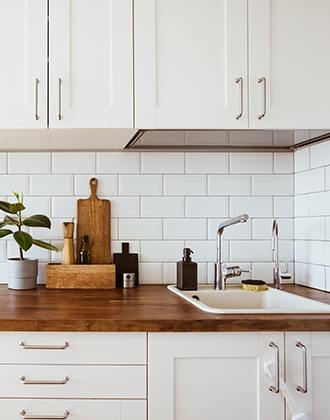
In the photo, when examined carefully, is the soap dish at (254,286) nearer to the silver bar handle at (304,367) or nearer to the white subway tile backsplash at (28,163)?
the silver bar handle at (304,367)

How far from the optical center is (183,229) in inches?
101

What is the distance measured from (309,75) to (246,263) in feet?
2.91

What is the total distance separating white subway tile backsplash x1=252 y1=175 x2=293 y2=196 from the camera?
8.50 ft

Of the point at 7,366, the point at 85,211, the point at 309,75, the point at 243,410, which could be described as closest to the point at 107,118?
the point at 85,211

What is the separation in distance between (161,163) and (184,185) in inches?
5.7

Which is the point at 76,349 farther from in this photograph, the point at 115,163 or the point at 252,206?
the point at 252,206

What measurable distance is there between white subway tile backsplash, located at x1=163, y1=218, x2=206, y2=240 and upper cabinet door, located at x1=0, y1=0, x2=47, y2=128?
0.77 m

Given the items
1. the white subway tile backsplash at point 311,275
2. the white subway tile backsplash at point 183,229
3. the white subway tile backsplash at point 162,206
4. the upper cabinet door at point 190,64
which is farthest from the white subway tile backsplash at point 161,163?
the white subway tile backsplash at point 311,275

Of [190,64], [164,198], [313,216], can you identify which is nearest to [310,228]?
[313,216]

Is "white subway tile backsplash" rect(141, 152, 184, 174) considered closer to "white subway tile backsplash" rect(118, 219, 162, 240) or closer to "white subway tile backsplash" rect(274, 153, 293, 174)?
"white subway tile backsplash" rect(118, 219, 162, 240)

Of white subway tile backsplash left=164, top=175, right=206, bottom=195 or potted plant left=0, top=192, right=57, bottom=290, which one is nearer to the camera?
potted plant left=0, top=192, right=57, bottom=290

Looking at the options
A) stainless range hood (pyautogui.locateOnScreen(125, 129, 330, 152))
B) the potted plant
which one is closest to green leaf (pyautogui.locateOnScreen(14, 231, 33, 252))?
the potted plant

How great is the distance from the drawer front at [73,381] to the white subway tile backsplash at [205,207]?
992 millimetres

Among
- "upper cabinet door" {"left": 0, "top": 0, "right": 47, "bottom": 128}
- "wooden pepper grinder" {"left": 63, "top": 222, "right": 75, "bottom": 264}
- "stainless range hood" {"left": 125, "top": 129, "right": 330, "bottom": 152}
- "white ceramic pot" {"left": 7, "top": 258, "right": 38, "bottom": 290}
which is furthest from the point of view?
"wooden pepper grinder" {"left": 63, "top": 222, "right": 75, "bottom": 264}
